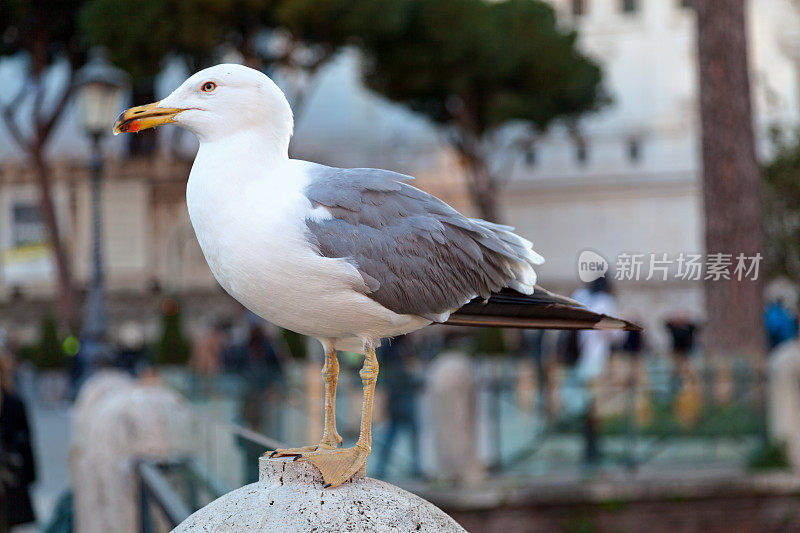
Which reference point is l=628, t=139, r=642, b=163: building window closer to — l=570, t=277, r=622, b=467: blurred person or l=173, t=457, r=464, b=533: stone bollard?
l=570, t=277, r=622, b=467: blurred person

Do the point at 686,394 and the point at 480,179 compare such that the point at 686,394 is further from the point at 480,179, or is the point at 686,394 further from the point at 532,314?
the point at 480,179

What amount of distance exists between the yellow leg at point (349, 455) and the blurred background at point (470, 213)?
0.58 metres

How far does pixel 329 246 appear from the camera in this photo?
7.02ft

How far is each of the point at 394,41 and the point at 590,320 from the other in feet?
82.0

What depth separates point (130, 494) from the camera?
5.00 m

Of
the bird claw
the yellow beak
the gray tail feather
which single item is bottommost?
the bird claw

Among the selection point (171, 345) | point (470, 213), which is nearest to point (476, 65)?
point (470, 213)

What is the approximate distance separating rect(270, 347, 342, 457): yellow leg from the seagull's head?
1.70 ft

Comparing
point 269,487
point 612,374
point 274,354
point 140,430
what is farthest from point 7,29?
point 269,487

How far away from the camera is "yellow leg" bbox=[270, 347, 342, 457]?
232 cm

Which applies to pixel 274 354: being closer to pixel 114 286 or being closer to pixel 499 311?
pixel 499 311

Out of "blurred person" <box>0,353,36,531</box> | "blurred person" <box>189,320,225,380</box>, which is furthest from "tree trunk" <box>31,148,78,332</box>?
"blurred person" <box>0,353,36,531</box>

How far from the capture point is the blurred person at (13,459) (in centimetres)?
554

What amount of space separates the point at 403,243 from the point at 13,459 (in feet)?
13.4
